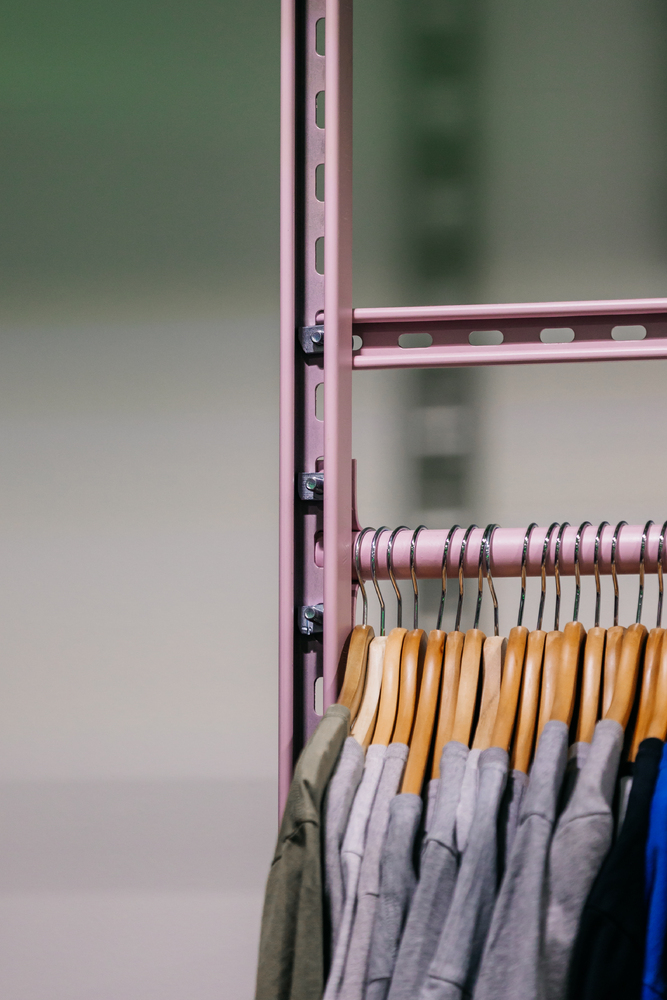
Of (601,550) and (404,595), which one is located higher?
(601,550)

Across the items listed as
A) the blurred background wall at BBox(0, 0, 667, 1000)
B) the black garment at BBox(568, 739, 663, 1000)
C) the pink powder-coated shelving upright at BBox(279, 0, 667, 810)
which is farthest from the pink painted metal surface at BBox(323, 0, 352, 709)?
the blurred background wall at BBox(0, 0, 667, 1000)

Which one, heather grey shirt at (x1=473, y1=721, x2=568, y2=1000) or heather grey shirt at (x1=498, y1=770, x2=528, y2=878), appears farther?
heather grey shirt at (x1=498, y1=770, x2=528, y2=878)

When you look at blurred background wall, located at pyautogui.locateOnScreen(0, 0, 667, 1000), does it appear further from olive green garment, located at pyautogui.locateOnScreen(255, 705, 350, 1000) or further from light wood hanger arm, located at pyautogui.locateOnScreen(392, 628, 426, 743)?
olive green garment, located at pyautogui.locateOnScreen(255, 705, 350, 1000)

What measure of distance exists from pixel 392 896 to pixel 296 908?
0.08 metres

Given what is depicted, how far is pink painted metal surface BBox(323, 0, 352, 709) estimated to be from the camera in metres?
0.84

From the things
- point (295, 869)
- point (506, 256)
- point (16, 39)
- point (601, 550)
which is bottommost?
point (295, 869)

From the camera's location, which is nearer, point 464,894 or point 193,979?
point 464,894

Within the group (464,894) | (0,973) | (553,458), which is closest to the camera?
(464,894)

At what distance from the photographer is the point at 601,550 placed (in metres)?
0.84

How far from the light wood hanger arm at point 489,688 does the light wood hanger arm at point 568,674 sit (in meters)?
0.06

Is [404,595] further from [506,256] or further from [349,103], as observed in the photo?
[349,103]

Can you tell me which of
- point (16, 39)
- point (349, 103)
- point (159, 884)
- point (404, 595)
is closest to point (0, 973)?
point (159, 884)

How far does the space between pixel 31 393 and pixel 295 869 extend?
3.80ft

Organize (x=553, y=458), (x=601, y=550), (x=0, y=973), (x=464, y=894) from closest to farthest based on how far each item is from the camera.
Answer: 1. (x=464, y=894)
2. (x=601, y=550)
3. (x=553, y=458)
4. (x=0, y=973)
